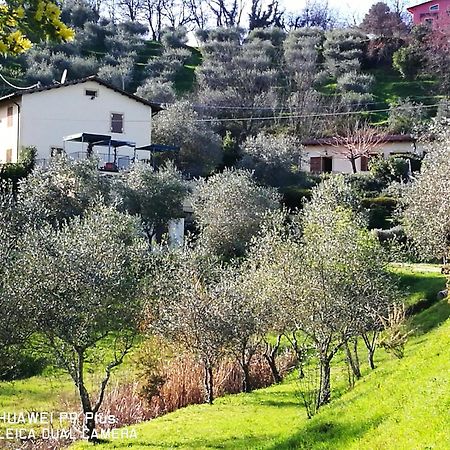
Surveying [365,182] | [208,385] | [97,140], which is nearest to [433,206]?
[208,385]

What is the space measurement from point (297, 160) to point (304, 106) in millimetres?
16169

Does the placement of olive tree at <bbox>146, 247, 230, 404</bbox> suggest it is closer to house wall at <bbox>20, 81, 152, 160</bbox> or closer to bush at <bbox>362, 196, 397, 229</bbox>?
bush at <bbox>362, 196, 397, 229</bbox>

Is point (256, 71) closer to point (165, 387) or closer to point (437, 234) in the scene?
point (437, 234)

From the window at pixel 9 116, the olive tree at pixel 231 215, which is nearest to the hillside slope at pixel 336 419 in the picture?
the olive tree at pixel 231 215

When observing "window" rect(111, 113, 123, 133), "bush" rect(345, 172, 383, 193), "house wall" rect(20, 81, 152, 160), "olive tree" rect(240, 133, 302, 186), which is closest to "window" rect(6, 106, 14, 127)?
"house wall" rect(20, 81, 152, 160)

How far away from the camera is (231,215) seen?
34.7 metres

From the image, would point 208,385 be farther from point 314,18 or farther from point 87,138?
point 314,18

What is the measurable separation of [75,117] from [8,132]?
4.83m

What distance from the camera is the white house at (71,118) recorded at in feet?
149

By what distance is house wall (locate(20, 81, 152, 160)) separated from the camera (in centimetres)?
4569

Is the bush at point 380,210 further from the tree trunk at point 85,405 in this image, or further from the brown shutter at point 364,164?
the tree trunk at point 85,405

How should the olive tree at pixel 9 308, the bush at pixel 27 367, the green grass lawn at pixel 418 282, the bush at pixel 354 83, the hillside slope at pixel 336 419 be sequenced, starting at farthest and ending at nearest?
the bush at pixel 354 83
the green grass lawn at pixel 418 282
the bush at pixel 27 367
the olive tree at pixel 9 308
the hillside slope at pixel 336 419

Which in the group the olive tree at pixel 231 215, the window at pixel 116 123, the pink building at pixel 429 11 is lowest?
the olive tree at pixel 231 215

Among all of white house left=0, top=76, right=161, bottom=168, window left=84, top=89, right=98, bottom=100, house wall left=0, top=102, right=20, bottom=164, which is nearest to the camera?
white house left=0, top=76, right=161, bottom=168
